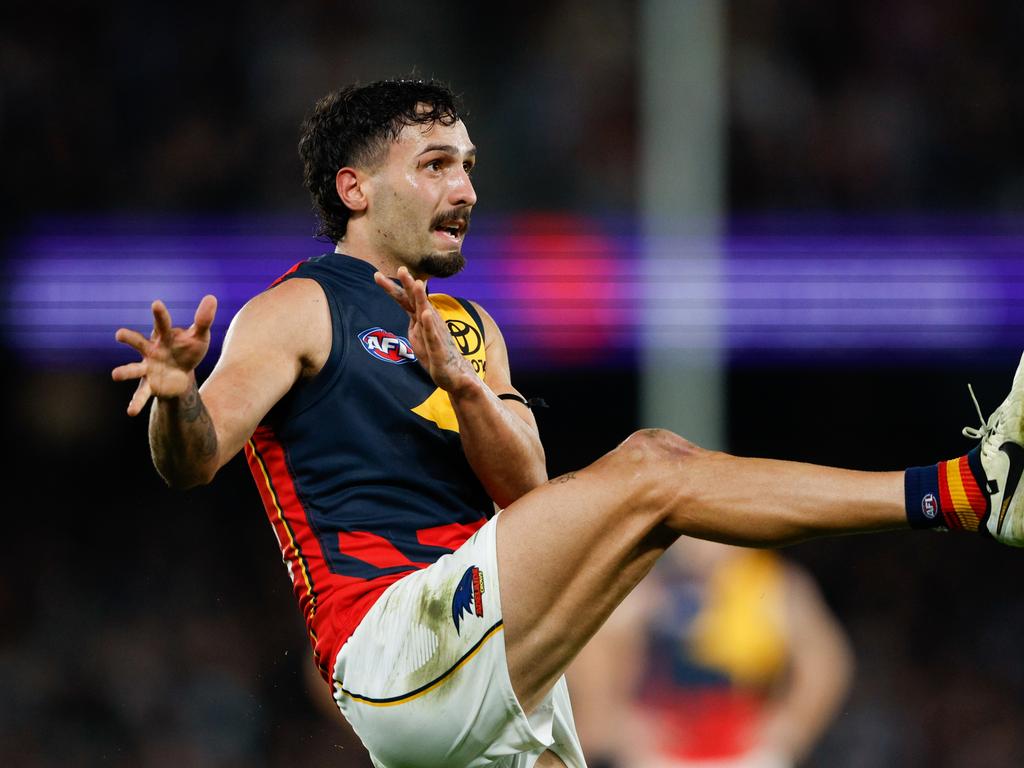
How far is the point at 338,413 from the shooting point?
4090 millimetres

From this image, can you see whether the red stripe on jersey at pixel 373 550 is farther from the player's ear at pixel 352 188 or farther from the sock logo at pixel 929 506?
the sock logo at pixel 929 506

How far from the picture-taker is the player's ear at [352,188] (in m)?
4.55

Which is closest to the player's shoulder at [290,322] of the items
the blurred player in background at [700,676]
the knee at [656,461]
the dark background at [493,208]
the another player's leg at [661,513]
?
the another player's leg at [661,513]

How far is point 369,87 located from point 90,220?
5779 millimetres

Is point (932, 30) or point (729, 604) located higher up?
point (932, 30)

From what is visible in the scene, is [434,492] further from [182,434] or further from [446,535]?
[182,434]

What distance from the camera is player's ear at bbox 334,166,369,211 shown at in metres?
4.55

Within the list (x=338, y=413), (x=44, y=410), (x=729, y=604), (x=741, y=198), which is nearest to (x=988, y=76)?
(x=741, y=198)

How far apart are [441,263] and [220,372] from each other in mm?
853

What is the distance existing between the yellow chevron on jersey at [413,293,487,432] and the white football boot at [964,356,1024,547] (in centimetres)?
134

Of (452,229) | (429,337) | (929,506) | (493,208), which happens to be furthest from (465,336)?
(493,208)

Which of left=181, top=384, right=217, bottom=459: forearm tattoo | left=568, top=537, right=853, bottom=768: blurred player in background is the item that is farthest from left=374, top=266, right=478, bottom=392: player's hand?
left=568, top=537, right=853, bottom=768: blurred player in background

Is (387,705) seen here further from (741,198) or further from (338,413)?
(741,198)

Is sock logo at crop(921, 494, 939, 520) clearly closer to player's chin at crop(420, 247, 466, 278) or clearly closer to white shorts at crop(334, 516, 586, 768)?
white shorts at crop(334, 516, 586, 768)
